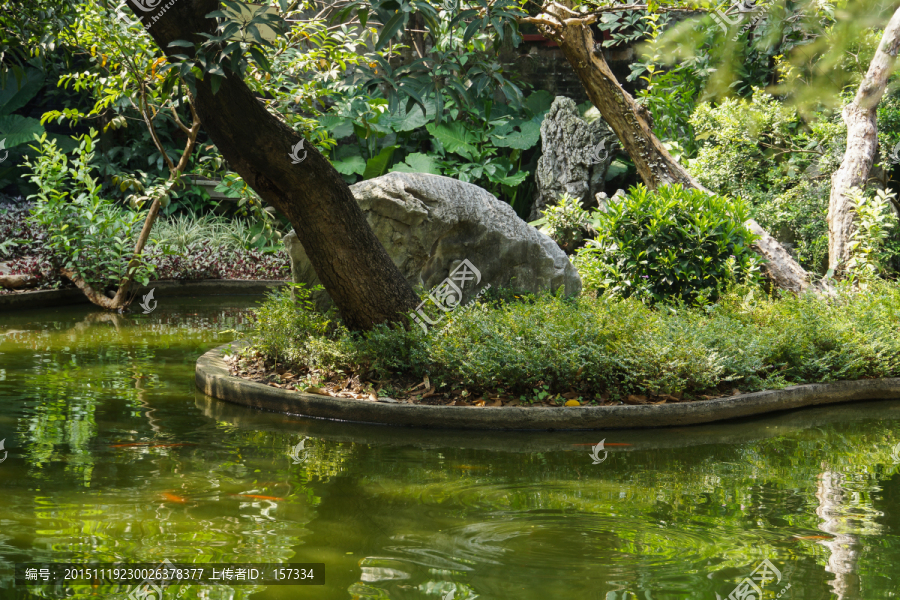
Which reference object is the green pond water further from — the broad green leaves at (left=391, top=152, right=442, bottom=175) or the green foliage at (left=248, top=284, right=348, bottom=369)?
the broad green leaves at (left=391, top=152, right=442, bottom=175)

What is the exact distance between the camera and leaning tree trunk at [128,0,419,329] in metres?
5.93

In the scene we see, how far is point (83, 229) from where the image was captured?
37.9 ft

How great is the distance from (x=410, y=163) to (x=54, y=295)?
7915 millimetres

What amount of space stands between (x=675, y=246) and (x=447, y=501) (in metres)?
5.55

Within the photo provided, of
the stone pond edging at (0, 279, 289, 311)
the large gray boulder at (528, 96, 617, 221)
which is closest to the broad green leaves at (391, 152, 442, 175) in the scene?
the large gray boulder at (528, 96, 617, 221)

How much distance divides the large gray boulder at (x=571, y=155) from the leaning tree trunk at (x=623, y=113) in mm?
4341

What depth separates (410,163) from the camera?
671 inches

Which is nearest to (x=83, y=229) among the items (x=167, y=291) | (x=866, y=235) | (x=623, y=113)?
(x=167, y=291)

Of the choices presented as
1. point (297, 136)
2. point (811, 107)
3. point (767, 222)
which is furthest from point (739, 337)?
point (811, 107)

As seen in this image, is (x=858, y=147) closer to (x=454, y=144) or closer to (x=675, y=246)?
(x=675, y=246)

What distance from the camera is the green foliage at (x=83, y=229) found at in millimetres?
11414

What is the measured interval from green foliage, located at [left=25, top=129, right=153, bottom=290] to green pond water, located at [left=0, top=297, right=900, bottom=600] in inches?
190

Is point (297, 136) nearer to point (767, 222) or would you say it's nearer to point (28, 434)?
point (28, 434)

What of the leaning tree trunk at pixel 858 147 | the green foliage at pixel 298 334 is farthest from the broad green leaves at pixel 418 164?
the green foliage at pixel 298 334
